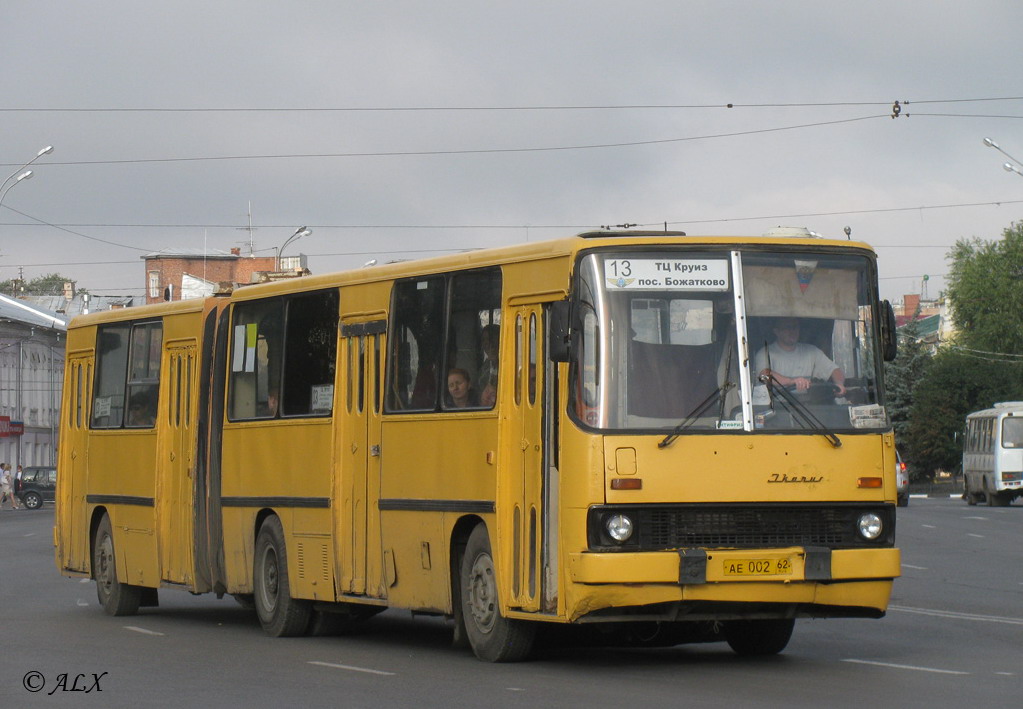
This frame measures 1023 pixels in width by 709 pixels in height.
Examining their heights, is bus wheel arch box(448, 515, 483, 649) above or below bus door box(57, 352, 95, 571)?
below

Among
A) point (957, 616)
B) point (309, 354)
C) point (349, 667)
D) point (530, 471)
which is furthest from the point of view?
point (957, 616)

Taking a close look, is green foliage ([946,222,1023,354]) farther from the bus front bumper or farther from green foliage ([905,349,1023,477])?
the bus front bumper

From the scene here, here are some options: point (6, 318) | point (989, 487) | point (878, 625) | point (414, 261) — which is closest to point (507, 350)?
point (414, 261)

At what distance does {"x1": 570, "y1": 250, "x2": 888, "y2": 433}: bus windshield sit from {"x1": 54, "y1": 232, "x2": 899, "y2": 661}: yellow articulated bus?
14mm

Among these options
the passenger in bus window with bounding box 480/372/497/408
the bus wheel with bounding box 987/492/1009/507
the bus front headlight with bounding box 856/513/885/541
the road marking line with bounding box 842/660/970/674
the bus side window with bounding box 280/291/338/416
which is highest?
the bus side window with bounding box 280/291/338/416

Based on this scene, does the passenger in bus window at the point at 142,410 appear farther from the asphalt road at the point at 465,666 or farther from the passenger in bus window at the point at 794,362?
the passenger in bus window at the point at 794,362

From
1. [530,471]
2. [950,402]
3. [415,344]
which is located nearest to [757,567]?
[530,471]

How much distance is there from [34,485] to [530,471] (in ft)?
223

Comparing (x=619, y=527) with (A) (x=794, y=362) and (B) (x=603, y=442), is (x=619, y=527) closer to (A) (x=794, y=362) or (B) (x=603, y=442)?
(B) (x=603, y=442)

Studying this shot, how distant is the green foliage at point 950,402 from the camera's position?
343 feet

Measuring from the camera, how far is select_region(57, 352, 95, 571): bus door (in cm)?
2042

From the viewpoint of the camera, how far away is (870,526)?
1215 cm

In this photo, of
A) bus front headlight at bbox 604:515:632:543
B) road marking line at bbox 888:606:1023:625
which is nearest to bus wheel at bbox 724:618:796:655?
bus front headlight at bbox 604:515:632:543

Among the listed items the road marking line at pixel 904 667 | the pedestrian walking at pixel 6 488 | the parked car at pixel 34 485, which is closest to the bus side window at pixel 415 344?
the road marking line at pixel 904 667
